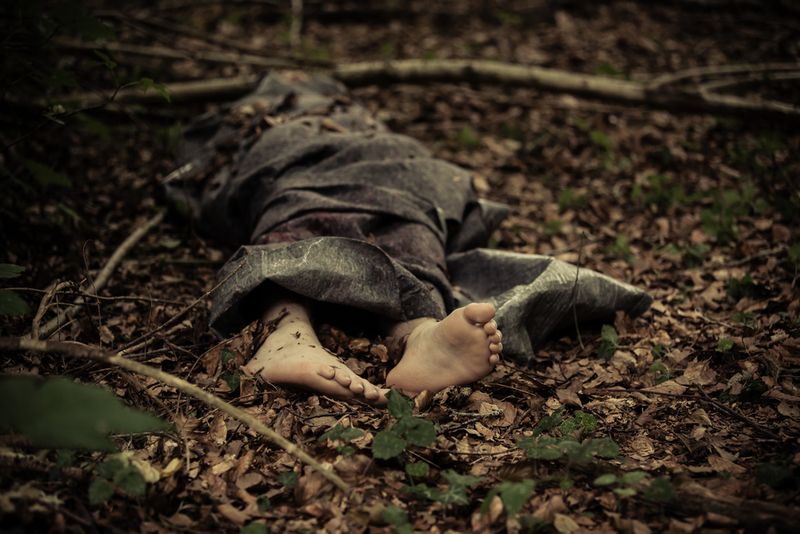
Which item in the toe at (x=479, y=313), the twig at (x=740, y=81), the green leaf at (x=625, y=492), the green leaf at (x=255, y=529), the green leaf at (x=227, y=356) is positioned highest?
the twig at (x=740, y=81)

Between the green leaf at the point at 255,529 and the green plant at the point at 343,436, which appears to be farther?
the green plant at the point at 343,436

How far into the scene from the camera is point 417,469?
1.68 meters

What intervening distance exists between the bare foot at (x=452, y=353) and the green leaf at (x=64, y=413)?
0.97 m

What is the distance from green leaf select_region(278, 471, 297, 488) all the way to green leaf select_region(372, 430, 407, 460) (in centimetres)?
24

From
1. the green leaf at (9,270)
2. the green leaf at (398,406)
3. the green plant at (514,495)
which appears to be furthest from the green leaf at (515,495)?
the green leaf at (9,270)

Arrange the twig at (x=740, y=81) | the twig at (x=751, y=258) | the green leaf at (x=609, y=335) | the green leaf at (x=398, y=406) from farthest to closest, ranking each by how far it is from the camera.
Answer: the twig at (x=740, y=81)
the twig at (x=751, y=258)
the green leaf at (x=609, y=335)
the green leaf at (x=398, y=406)

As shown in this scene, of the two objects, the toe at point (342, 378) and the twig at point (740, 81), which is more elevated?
the twig at point (740, 81)

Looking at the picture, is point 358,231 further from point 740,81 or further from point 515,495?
point 740,81

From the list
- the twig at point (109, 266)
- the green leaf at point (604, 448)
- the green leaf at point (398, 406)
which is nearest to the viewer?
the green leaf at point (604, 448)

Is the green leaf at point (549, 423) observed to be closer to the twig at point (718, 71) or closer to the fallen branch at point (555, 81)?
the fallen branch at point (555, 81)

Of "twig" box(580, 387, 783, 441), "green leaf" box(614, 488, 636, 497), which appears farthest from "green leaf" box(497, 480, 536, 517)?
"twig" box(580, 387, 783, 441)

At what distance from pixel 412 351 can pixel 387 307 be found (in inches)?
8.2

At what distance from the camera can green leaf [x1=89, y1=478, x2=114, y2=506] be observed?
148 cm

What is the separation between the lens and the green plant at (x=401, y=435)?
1641mm
